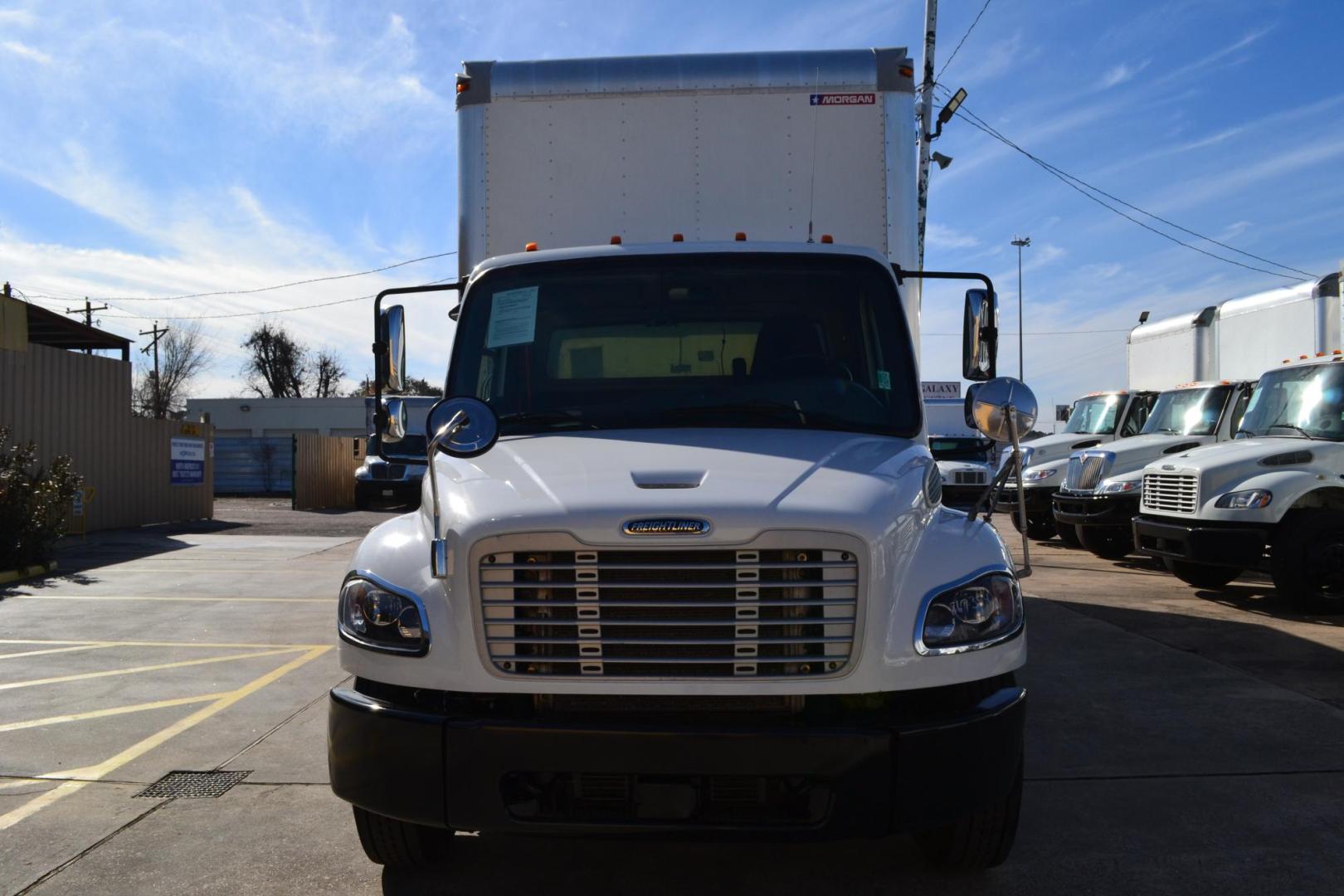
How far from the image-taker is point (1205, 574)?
10.7 meters

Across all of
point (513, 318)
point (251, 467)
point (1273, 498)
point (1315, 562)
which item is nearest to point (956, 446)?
point (513, 318)

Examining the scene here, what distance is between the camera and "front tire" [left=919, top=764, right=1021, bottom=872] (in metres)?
3.45

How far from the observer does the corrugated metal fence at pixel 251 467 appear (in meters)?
36.2

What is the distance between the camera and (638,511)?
305 centimetres

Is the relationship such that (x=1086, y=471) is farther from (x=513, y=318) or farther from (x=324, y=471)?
(x=324, y=471)

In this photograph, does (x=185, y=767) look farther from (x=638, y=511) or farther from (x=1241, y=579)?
(x=1241, y=579)

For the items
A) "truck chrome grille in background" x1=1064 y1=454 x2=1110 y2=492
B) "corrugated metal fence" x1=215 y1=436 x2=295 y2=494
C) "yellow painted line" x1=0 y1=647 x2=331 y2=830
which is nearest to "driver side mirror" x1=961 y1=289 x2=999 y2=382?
"yellow painted line" x1=0 y1=647 x2=331 y2=830


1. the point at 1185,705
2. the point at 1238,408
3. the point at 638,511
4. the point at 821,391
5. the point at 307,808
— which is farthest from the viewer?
the point at 1238,408

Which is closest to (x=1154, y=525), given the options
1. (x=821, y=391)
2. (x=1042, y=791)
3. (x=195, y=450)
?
(x=1042, y=791)

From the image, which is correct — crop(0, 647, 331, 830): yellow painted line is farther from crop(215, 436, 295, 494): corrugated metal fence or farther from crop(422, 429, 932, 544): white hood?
crop(215, 436, 295, 494): corrugated metal fence

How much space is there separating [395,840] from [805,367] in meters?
2.25

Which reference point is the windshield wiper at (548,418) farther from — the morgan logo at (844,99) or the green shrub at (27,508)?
the green shrub at (27,508)

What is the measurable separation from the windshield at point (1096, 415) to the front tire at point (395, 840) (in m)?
14.7

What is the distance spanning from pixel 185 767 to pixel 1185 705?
210 inches
